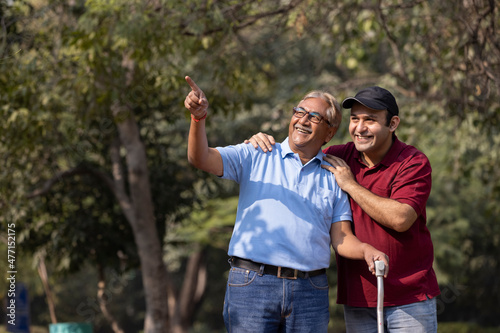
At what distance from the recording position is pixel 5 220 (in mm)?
7273

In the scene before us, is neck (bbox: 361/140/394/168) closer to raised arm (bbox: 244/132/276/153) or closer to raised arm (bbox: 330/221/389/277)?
raised arm (bbox: 330/221/389/277)

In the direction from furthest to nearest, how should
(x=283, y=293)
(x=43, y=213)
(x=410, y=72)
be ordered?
(x=410, y=72)
(x=43, y=213)
(x=283, y=293)

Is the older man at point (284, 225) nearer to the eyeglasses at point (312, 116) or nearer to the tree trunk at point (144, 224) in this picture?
the eyeglasses at point (312, 116)

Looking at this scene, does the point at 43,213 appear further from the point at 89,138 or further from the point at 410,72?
the point at 410,72

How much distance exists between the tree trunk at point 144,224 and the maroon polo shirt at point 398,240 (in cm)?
470

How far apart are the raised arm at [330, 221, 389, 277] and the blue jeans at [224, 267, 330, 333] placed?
0.70 feet

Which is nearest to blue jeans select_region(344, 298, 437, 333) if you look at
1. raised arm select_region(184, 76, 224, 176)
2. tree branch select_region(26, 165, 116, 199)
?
raised arm select_region(184, 76, 224, 176)

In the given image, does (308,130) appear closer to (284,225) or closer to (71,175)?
(284,225)

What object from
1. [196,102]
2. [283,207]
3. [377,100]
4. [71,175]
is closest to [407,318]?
[283,207]

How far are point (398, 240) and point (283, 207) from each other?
0.61 m

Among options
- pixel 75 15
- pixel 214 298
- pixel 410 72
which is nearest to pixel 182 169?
pixel 75 15

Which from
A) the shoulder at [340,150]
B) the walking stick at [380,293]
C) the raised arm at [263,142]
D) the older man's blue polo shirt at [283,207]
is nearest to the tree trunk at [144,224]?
the shoulder at [340,150]

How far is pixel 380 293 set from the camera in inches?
117

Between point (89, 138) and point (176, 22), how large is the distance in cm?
259
